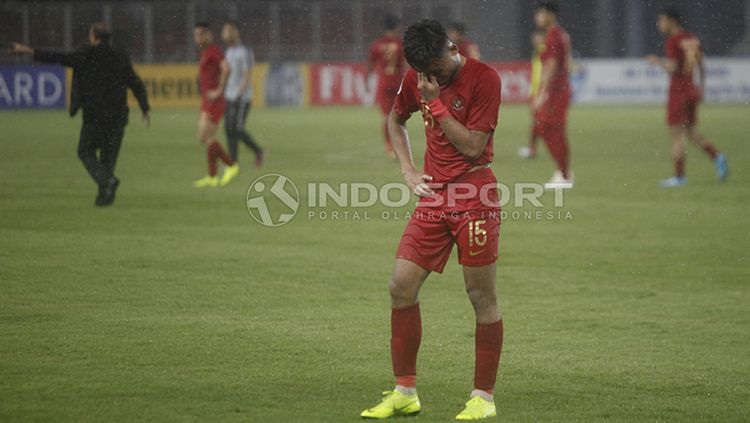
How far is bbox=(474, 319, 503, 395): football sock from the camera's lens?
6395 millimetres

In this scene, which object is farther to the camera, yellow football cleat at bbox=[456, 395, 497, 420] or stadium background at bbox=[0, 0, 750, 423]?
stadium background at bbox=[0, 0, 750, 423]

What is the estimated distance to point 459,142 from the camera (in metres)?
6.23

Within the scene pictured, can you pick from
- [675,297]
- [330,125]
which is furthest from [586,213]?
[330,125]

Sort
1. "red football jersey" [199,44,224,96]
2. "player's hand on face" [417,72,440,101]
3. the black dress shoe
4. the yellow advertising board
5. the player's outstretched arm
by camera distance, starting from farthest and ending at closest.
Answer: the yellow advertising board, "red football jersey" [199,44,224,96], the player's outstretched arm, the black dress shoe, "player's hand on face" [417,72,440,101]

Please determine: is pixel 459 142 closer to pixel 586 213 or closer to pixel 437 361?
pixel 437 361

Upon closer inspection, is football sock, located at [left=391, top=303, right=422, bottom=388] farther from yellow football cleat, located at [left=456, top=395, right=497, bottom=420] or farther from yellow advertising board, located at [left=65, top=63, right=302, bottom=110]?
yellow advertising board, located at [left=65, top=63, right=302, bottom=110]

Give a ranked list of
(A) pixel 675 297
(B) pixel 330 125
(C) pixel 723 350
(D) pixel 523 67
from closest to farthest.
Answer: (C) pixel 723 350 → (A) pixel 675 297 → (B) pixel 330 125 → (D) pixel 523 67

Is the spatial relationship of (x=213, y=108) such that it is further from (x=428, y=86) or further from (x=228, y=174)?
(x=428, y=86)

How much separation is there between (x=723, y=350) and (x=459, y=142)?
285 centimetres

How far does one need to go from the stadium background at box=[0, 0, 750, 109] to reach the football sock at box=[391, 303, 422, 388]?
32.2m

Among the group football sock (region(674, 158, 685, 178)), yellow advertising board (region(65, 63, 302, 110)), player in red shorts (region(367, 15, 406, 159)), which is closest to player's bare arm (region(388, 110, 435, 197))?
football sock (region(674, 158, 685, 178))

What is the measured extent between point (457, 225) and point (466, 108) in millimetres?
585

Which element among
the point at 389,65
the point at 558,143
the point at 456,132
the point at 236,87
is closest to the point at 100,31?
the point at 236,87

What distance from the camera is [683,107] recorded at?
58.1 feet
